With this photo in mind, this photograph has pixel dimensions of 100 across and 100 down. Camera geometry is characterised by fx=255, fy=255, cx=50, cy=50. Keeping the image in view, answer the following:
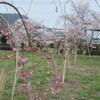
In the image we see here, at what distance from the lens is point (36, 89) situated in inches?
185

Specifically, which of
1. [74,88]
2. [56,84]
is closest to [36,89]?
[74,88]

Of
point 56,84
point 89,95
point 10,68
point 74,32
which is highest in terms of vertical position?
point 74,32

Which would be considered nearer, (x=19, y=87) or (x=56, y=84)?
(x=56, y=84)

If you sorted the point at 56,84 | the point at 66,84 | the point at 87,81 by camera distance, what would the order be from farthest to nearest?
the point at 87,81 → the point at 66,84 → the point at 56,84

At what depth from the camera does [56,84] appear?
11.1 feet

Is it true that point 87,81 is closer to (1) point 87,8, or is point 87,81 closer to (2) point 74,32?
(2) point 74,32

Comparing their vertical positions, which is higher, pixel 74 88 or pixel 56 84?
pixel 56 84

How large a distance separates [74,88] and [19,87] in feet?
3.65

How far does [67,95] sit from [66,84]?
1.10 metres

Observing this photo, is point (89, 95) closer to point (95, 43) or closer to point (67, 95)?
point (67, 95)

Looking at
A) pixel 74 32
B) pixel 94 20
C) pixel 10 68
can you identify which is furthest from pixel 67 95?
pixel 94 20

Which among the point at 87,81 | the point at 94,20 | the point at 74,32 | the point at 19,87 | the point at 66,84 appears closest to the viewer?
the point at 19,87

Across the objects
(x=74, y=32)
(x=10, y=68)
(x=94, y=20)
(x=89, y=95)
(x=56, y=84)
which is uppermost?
(x=94, y=20)

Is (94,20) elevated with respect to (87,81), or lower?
elevated
